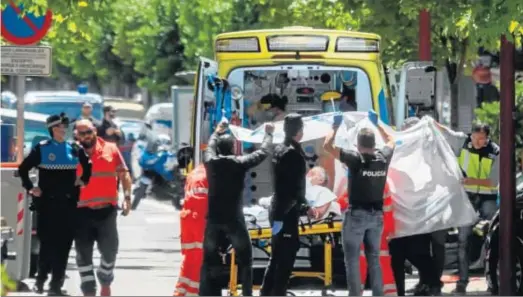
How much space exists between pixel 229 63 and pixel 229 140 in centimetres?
235

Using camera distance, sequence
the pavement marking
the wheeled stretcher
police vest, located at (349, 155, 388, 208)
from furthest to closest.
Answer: the pavement marking < the wheeled stretcher < police vest, located at (349, 155, 388, 208)

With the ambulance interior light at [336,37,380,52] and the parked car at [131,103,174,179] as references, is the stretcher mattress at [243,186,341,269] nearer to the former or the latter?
the ambulance interior light at [336,37,380,52]

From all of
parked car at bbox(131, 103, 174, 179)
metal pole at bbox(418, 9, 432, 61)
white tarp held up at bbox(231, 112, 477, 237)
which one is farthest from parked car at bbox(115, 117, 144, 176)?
white tarp held up at bbox(231, 112, 477, 237)

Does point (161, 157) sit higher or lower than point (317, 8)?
lower

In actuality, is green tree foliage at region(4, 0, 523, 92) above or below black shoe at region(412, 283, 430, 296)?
above

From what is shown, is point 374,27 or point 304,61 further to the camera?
point 374,27

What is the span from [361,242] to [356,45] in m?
2.81

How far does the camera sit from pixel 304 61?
54.1ft

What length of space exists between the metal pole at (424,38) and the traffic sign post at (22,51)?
5.35m

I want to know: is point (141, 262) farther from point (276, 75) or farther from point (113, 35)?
point (113, 35)

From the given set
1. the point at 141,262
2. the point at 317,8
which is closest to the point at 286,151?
the point at 141,262

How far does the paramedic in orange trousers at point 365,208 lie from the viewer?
559 inches

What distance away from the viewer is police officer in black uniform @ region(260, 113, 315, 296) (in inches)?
566

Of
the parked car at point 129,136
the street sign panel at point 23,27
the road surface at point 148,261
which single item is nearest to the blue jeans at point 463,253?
the road surface at point 148,261
